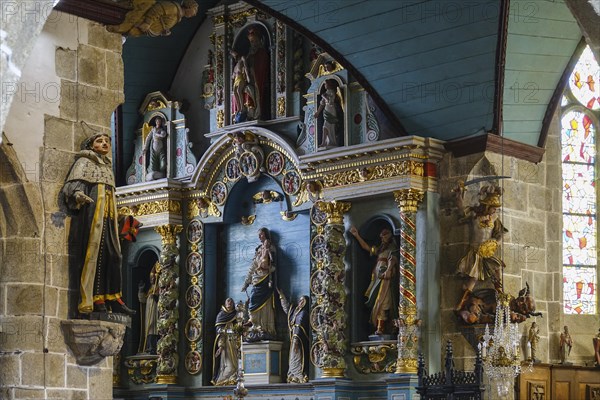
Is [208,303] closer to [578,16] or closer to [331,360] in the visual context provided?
[331,360]

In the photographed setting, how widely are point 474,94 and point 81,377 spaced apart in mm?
8640

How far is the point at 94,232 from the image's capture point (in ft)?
30.3

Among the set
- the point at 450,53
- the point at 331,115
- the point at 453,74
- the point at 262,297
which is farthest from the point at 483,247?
the point at 262,297

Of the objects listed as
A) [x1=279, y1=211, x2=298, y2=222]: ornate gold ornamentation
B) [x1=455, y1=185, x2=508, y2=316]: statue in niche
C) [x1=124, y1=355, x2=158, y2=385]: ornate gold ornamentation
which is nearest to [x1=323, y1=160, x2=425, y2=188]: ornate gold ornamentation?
[x1=455, y1=185, x2=508, y2=316]: statue in niche

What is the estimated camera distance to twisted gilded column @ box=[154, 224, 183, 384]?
19438mm

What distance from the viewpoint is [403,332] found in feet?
53.8

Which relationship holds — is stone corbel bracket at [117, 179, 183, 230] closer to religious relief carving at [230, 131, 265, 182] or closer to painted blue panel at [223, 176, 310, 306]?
painted blue panel at [223, 176, 310, 306]

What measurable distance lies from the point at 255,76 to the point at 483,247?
17.3ft

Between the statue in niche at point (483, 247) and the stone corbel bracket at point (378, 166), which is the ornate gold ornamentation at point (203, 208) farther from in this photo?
the statue in niche at point (483, 247)

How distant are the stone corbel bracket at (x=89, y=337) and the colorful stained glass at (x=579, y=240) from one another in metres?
9.98

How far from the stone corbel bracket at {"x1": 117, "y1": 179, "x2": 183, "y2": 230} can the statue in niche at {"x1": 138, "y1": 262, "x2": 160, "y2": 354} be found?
0.80m

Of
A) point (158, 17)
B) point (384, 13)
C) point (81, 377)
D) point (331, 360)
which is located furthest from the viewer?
point (331, 360)

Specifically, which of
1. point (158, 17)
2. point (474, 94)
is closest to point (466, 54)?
point (474, 94)

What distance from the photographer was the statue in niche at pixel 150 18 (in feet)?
32.3
